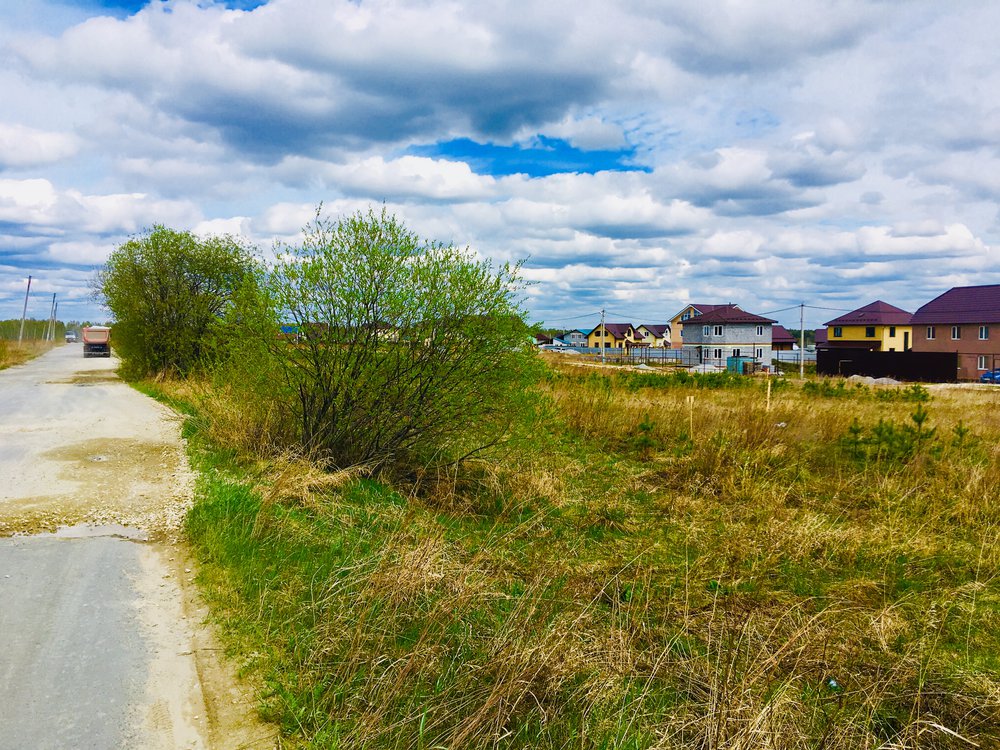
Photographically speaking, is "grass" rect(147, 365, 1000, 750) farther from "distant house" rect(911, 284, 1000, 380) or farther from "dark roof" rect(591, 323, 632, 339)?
"dark roof" rect(591, 323, 632, 339)

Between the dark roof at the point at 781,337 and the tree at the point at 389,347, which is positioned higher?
the dark roof at the point at 781,337

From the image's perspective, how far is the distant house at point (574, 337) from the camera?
114688mm

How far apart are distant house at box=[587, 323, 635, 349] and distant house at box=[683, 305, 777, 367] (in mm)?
33284

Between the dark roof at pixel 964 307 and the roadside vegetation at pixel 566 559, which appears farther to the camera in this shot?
the dark roof at pixel 964 307

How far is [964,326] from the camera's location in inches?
1913

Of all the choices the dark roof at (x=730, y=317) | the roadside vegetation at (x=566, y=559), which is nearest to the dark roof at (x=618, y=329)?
the dark roof at (x=730, y=317)

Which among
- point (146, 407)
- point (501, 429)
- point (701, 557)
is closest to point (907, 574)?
point (701, 557)

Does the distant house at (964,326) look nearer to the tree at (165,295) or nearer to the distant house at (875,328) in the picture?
the distant house at (875,328)

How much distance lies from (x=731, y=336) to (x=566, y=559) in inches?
2327

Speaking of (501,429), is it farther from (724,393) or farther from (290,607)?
(724,393)

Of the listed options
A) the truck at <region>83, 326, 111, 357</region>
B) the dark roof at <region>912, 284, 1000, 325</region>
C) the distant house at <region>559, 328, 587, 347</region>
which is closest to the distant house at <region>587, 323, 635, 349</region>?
the distant house at <region>559, 328, 587, 347</region>

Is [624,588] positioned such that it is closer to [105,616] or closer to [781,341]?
[105,616]

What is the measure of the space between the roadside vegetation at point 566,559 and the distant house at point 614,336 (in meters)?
84.6

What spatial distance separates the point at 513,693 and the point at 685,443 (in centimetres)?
950
